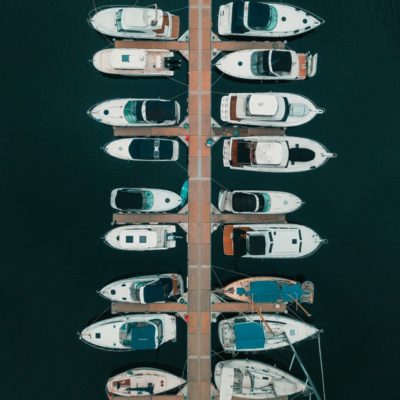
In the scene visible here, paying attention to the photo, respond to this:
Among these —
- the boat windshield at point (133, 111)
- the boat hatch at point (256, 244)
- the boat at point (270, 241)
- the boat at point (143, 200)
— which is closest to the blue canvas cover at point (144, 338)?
the boat at point (270, 241)

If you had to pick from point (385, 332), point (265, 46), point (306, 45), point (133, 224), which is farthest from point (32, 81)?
point (385, 332)

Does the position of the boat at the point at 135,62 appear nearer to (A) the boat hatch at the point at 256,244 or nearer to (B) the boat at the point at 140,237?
(B) the boat at the point at 140,237

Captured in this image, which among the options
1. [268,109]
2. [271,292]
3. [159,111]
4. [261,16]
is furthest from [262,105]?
[271,292]

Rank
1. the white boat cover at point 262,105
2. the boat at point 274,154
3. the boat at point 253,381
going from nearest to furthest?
the white boat cover at point 262,105 < the boat at point 274,154 < the boat at point 253,381

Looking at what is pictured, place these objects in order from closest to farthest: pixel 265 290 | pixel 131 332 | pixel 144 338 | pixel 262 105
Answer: pixel 262 105 < pixel 144 338 < pixel 131 332 < pixel 265 290

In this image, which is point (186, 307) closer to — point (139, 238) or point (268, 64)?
point (139, 238)

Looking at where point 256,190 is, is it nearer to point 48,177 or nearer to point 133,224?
point 133,224

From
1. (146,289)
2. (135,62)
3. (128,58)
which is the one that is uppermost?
(128,58)
